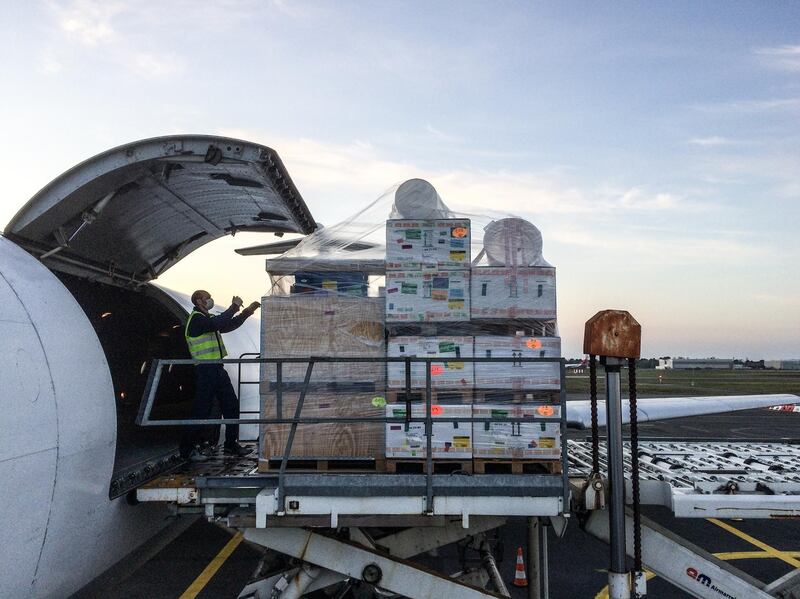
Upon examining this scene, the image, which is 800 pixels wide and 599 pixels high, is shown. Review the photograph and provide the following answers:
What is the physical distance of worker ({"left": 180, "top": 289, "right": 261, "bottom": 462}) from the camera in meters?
6.86

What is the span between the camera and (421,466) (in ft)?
17.8

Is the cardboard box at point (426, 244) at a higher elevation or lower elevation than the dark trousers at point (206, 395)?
higher

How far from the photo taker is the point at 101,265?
24.5 feet

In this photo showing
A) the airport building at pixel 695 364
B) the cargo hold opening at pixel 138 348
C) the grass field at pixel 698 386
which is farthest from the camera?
the airport building at pixel 695 364

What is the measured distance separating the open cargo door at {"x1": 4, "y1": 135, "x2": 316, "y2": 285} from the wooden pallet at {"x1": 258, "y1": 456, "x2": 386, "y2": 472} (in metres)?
2.58

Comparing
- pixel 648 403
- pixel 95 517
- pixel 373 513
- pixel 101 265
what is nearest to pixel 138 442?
pixel 101 265

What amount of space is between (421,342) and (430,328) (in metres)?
0.22

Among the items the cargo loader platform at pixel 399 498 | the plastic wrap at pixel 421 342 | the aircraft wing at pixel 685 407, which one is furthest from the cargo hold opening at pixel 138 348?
the aircraft wing at pixel 685 407

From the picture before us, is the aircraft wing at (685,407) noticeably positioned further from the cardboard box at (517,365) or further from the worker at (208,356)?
the cardboard box at (517,365)

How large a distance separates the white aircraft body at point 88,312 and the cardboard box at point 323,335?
1297 mm

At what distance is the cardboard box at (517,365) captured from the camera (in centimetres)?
522

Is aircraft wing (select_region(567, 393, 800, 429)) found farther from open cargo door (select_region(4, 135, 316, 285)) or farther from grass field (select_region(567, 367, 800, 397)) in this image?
grass field (select_region(567, 367, 800, 397))

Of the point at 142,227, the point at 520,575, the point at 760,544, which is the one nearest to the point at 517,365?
the point at 142,227

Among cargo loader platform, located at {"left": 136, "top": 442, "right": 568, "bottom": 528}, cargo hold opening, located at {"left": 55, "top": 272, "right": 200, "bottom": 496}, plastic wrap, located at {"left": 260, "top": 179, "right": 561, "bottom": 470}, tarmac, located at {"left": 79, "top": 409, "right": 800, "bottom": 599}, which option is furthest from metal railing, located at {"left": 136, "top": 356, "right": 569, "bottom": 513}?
cargo hold opening, located at {"left": 55, "top": 272, "right": 200, "bottom": 496}
